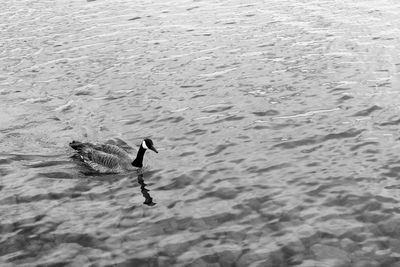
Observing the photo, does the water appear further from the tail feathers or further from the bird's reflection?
the tail feathers

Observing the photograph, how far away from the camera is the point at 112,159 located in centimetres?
2091

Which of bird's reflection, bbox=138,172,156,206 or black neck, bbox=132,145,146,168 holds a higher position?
black neck, bbox=132,145,146,168

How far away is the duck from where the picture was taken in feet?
67.9

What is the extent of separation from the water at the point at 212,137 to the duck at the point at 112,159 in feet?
1.36

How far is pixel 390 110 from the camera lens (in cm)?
2350

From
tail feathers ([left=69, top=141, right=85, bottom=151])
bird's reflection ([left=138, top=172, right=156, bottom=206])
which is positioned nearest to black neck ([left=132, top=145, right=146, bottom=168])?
bird's reflection ([left=138, top=172, right=156, bottom=206])

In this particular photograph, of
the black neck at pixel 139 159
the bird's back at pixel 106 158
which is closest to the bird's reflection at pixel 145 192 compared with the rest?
the black neck at pixel 139 159

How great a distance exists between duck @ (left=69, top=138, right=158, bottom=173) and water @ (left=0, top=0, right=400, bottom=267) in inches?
16.3

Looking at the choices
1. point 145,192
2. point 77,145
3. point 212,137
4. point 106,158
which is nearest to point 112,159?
point 106,158

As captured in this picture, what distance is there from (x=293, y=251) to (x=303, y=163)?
17.9ft

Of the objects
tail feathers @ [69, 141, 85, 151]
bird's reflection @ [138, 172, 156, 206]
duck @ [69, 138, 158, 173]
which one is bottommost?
bird's reflection @ [138, 172, 156, 206]

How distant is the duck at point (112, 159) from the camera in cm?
2069

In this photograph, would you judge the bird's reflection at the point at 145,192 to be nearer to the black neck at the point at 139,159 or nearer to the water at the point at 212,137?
the water at the point at 212,137

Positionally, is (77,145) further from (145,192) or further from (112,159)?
(145,192)
